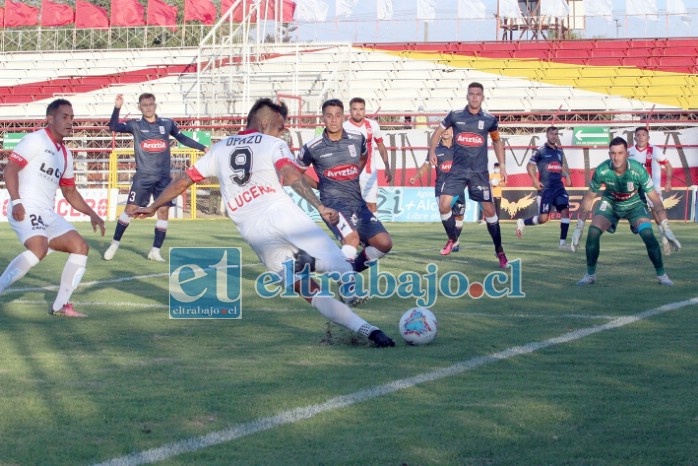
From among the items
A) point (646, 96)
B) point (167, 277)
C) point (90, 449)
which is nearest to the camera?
point (90, 449)

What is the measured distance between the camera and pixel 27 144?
9586mm

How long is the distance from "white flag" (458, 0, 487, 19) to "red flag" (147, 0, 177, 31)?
14995 mm

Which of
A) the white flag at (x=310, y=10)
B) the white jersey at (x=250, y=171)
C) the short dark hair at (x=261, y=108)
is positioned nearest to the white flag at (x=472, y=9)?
the white flag at (x=310, y=10)

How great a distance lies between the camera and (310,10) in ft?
146

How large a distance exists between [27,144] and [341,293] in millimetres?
3315

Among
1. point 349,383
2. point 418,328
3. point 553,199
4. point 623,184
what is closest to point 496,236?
point 623,184

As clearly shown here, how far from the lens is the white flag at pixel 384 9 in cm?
4281

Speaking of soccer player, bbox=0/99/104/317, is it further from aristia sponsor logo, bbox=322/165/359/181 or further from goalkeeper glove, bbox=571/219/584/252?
goalkeeper glove, bbox=571/219/584/252

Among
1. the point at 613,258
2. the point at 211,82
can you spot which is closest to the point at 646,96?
the point at 211,82

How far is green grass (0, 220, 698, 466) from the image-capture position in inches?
188

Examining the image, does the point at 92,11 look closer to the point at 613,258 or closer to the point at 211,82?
the point at 211,82

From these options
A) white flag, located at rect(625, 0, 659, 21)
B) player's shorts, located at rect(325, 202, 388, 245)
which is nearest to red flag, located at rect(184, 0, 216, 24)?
white flag, located at rect(625, 0, 659, 21)

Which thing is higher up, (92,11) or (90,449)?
(92,11)

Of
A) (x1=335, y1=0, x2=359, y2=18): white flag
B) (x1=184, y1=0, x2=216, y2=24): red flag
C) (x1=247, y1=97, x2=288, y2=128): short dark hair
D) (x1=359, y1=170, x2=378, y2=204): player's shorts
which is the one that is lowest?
(x1=359, y1=170, x2=378, y2=204): player's shorts
